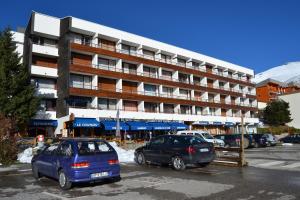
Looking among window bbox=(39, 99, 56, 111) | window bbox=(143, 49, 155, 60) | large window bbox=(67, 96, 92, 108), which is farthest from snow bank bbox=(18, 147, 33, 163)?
window bbox=(143, 49, 155, 60)

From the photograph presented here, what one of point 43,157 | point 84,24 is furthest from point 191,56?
point 43,157

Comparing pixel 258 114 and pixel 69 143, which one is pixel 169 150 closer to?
pixel 69 143

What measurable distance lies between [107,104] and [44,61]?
10172 mm

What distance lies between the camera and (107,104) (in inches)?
1943

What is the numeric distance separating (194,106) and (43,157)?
171 feet

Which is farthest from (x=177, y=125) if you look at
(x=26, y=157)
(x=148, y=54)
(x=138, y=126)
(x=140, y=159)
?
(x=140, y=159)

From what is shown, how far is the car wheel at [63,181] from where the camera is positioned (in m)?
11.3

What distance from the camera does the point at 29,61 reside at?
1716 inches

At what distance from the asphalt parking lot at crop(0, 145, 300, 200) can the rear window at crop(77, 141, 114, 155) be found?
1174mm

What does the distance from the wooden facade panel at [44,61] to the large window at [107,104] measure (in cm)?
778

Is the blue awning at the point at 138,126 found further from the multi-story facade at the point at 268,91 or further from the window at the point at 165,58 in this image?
the multi-story facade at the point at 268,91

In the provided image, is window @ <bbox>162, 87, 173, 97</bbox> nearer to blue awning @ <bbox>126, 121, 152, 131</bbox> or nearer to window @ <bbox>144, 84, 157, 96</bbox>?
window @ <bbox>144, 84, 157, 96</bbox>

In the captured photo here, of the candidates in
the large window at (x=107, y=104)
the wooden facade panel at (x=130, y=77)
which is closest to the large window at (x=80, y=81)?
the wooden facade panel at (x=130, y=77)

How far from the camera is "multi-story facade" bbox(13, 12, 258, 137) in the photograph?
4478 cm
